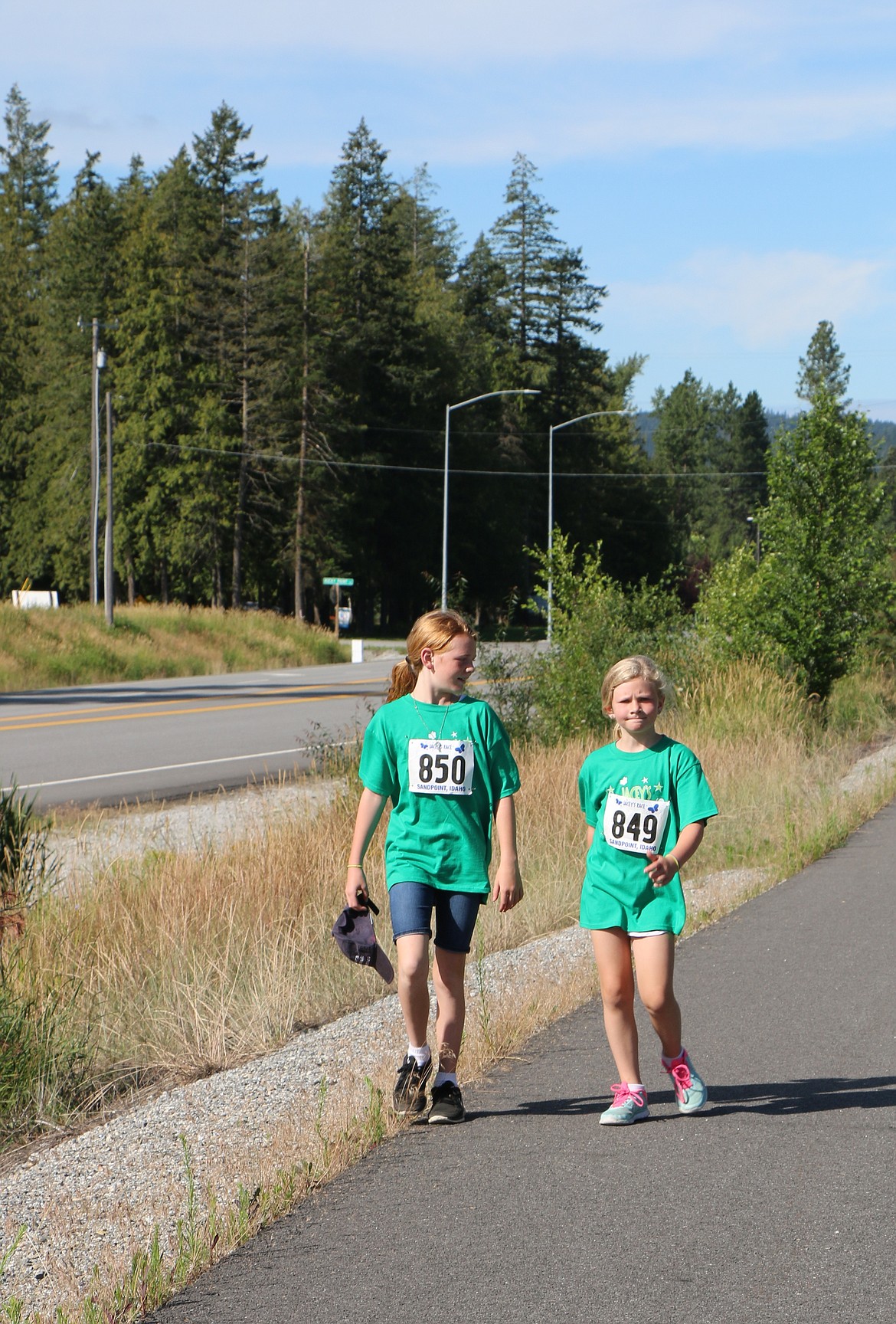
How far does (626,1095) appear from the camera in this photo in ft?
15.4

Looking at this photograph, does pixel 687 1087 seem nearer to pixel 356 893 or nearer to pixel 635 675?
pixel 356 893

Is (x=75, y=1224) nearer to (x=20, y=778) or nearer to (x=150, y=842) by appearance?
(x=150, y=842)

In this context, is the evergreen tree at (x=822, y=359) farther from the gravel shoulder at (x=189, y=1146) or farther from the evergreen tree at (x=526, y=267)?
the gravel shoulder at (x=189, y=1146)

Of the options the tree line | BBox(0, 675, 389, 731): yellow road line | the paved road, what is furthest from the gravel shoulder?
the tree line

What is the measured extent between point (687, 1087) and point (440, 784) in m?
1.21

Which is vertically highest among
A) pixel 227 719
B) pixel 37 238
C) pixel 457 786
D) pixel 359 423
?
pixel 37 238

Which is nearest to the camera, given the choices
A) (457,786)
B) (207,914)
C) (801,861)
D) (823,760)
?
(457,786)

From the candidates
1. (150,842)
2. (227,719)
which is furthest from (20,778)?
(227,719)

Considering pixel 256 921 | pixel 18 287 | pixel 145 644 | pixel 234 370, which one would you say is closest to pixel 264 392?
pixel 234 370

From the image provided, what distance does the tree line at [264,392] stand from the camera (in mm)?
63406

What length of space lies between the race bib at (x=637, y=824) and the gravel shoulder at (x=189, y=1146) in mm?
1131

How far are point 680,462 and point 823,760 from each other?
432ft

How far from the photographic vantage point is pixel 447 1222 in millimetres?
3793

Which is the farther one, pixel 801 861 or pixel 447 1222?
pixel 801 861
